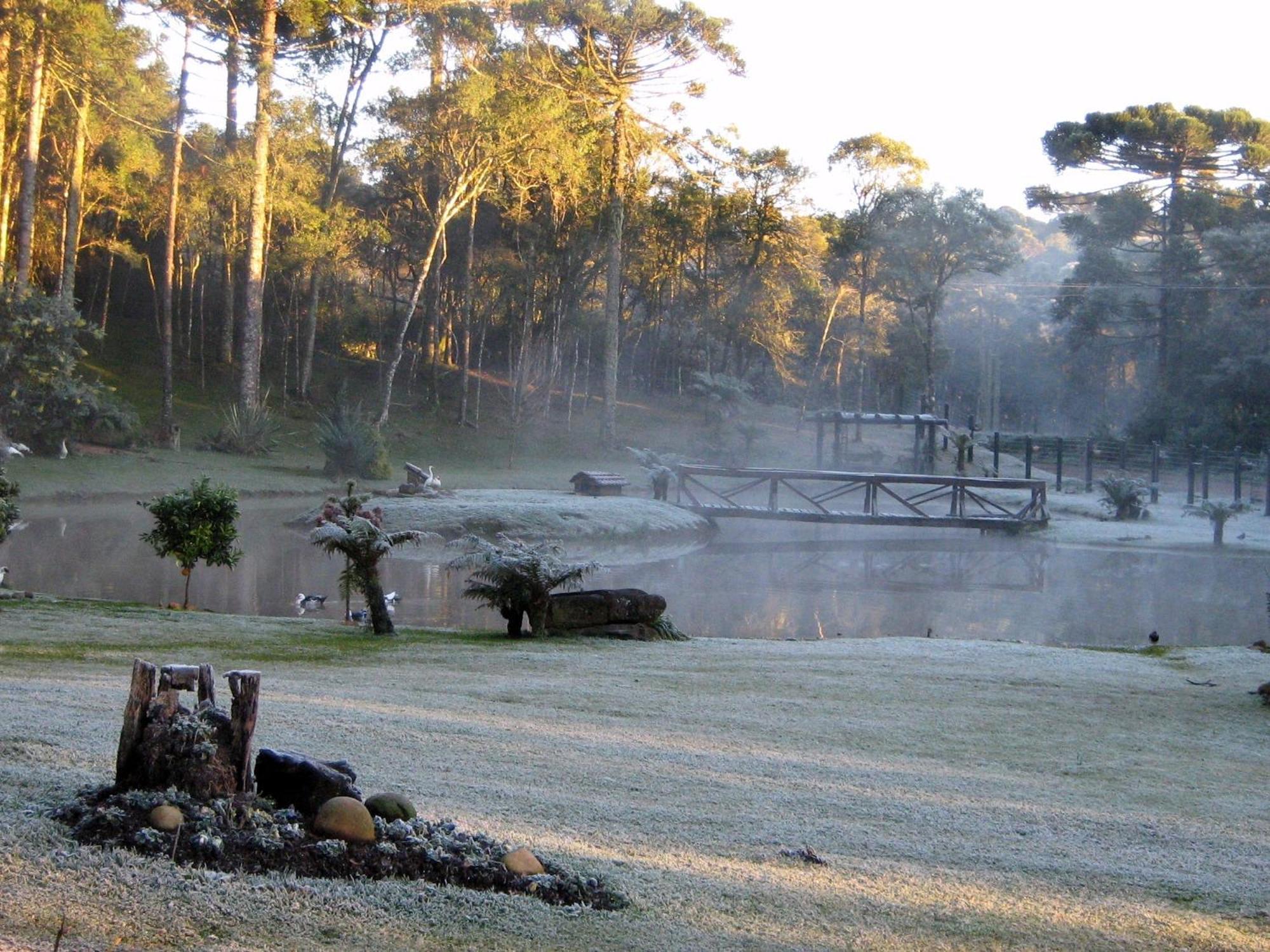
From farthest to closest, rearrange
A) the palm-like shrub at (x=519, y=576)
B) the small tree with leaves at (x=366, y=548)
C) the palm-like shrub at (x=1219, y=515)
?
the palm-like shrub at (x=1219, y=515) → the palm-like shrub at (x=519, y=576) → the small tree with leaves at (x=366, y=548)

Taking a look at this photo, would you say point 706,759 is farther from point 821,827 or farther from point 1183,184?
point 1183,184

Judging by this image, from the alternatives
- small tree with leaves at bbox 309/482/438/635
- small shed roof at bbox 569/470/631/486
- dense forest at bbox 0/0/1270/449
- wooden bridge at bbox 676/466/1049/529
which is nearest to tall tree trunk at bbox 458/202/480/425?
dense forest at bbox 0/0/1270/449

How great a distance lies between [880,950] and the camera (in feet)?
11.3

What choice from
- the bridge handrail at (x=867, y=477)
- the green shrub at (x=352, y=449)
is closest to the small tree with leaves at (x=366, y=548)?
the bridge handrail at (x=867, y=477)

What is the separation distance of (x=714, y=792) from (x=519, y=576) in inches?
225

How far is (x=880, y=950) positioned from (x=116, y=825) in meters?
2.22

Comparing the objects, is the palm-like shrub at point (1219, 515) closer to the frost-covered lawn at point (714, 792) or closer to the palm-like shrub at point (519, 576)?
the frost-covered lawn at point (714, 792)

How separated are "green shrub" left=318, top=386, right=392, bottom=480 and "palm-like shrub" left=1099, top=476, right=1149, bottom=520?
53.4 ft

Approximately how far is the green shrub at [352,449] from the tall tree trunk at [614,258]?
490 inches

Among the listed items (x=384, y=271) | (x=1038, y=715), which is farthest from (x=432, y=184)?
(x=1038, y=715)

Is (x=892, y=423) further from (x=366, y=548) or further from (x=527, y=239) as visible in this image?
(x=366, y=548)

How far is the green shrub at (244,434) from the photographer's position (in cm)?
3036

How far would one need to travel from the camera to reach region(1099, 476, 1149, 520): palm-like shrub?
27.7 m

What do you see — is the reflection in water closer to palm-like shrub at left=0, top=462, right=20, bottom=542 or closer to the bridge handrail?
the bridge handrail
